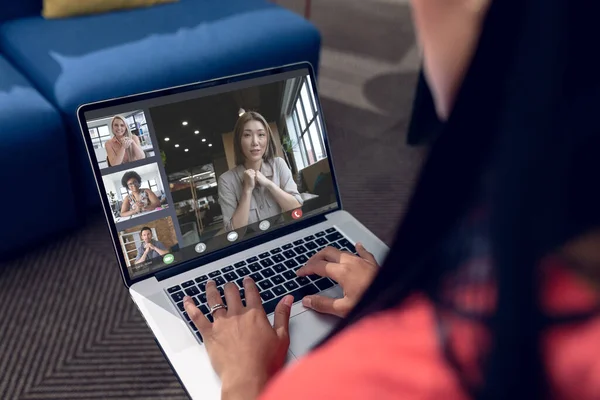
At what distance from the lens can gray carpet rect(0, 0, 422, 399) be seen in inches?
44.4

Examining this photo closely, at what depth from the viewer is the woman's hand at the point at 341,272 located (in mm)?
687

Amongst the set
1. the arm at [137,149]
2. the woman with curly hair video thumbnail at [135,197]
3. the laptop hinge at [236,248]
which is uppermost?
the arm at [137,149]

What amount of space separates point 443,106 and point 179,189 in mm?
417

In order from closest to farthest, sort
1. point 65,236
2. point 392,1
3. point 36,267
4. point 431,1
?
point 431,1 → point 36,267 → point 65,236 → point 392,1

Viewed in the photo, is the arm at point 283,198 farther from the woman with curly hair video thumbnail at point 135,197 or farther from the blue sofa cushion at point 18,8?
the blue sofa cushion at point 18,8

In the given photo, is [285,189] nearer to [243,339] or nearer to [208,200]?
[208,200]

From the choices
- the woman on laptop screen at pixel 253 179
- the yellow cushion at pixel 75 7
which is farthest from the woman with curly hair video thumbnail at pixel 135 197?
the yellow cushion at pixel 75 7

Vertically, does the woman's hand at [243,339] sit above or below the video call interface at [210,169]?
below

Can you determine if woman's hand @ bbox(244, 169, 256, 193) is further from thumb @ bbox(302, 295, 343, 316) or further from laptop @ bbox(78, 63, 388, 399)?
thumb @ bbox(302, 295, 343, 316)

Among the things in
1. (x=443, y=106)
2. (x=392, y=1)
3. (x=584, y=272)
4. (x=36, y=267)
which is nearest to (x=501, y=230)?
(x=584, y=272)

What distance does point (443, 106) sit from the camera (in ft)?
1.59

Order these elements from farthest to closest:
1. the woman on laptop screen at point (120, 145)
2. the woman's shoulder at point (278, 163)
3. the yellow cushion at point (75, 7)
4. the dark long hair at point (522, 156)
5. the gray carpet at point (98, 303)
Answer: the yellow cushion at point (75, 7)
the gray carpet at point (98, 303)
the woman's shoulder at point (278, 163)
the woman on laptop screen at point (120, 145)
the dark long hair at point (522, 156)

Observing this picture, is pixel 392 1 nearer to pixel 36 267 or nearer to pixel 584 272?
pixel 36 267

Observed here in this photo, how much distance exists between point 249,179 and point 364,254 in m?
0.21
